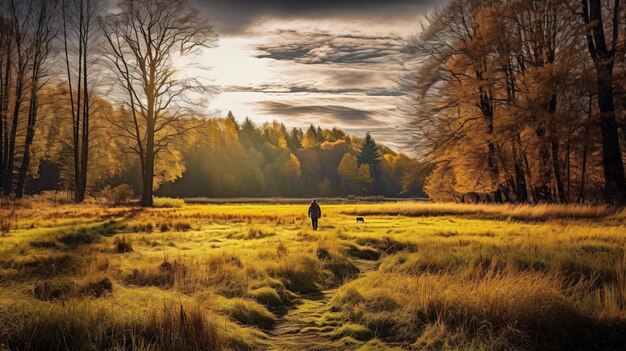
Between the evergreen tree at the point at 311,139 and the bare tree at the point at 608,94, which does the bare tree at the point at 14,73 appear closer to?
the bare tree at the point at 608,94

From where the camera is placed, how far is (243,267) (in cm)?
1020

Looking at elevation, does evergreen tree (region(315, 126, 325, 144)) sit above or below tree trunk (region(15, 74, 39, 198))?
above

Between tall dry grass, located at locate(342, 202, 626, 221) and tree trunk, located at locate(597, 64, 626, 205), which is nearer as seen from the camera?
tall dry grass, located at locate(342, 202, 626, 221)

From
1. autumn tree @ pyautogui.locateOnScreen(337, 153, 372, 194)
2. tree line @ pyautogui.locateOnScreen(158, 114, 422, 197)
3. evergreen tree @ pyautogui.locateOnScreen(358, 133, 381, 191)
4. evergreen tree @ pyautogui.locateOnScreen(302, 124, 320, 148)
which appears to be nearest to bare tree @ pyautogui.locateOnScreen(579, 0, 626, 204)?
tree line @ pyautogui.locateOnScreen(158, 114, 422, 197)

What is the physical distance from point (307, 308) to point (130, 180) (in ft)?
232

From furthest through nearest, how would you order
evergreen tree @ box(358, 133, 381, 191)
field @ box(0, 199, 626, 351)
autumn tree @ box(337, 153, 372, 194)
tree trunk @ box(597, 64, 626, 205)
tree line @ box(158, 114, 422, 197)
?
evergreen tree @ box(358, 133, 381, 191) < autumn tree @ box(337, 153, 372, 194) < tree line @ box(158, 114, 422, 197) < tree trunk @ box(597, 64, 626, 205) < field @ box(0, 199, 626, 351)

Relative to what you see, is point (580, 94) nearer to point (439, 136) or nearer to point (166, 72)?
point (439, 136)

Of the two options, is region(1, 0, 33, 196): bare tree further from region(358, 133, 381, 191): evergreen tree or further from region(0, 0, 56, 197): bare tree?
region(358, 133, 381, 191): evergreen tree

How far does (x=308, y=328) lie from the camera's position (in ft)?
22.8

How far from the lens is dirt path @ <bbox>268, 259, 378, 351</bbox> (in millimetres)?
6203

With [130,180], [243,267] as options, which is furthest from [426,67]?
[130,180]

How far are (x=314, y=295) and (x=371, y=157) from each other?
3945 inches

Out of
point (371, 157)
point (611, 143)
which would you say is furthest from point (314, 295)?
point (371, 157)

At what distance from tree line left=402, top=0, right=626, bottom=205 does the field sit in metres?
9.23
